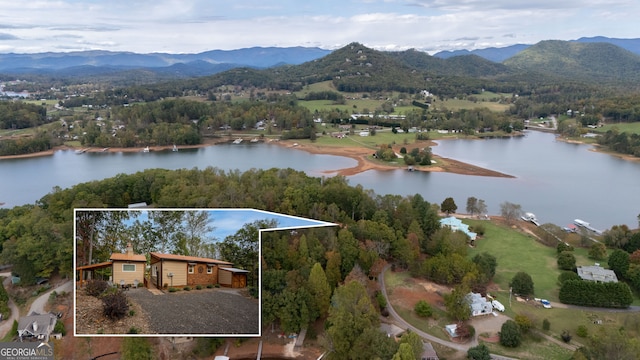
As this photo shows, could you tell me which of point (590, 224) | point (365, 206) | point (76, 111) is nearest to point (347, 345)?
point (365, 206)

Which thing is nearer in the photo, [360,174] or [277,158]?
[360,174]

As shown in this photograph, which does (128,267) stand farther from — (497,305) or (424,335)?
(497,305)

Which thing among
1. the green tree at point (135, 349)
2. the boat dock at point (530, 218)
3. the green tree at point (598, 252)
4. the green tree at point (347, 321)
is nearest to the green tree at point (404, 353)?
the green tree at point (347, 321)

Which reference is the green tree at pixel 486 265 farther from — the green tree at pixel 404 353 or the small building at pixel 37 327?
the small building at pixel 37 327

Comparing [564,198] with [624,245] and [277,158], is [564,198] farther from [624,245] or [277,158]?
[277,158]

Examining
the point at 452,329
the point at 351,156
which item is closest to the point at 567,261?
the point at 452,329

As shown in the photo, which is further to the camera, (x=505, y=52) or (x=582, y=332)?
(x=505, y=52)

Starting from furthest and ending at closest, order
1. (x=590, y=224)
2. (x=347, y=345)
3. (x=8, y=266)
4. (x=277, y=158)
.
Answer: (x=277, y=158) → (x=590, y=224) → (x=8, y=266) → (x=347, y=345)
